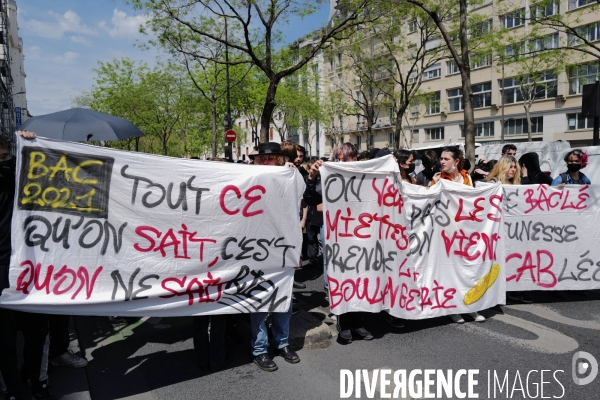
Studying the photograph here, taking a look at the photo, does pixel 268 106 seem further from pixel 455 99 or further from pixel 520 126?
pixel 455 99

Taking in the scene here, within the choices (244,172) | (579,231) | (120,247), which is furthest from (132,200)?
(579,231)

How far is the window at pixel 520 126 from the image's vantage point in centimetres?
3538

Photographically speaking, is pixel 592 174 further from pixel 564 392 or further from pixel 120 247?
pixel 120 247

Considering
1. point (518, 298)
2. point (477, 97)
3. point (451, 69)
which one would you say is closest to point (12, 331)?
point (518, 298)

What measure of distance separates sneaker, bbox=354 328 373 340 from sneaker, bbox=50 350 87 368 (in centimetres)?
244

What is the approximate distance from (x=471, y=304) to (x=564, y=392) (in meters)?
1.52

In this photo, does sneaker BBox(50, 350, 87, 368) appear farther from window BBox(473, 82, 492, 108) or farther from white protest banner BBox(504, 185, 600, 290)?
window BBox(473, 82, 492, 108)

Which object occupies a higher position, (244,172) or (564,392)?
(244,172)

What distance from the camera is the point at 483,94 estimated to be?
39.2 m

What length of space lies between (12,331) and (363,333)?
2915 mm

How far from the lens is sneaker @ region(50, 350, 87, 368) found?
155 inches

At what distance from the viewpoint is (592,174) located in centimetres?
1140

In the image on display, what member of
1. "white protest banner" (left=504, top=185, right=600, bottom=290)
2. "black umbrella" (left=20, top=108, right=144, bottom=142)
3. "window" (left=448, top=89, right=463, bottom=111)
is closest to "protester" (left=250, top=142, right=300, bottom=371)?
"white protest banner" (left=504, top=185, right=600, bottom=290)

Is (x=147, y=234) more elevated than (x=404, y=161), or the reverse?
(x=404, y=161)
